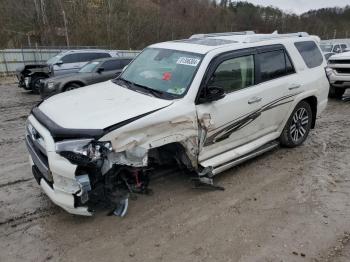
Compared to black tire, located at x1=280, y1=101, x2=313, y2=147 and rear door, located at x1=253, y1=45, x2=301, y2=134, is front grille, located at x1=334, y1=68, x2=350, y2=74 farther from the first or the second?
rear door, located at x1=253, y1=45, x2=301, y2=134

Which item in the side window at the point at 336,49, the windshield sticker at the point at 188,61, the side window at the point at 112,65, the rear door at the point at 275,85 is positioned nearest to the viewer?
the windshield sticker at the point at 188,61

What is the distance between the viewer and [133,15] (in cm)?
3669

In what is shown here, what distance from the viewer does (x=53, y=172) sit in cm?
341

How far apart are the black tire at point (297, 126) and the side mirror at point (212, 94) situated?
6.46ft

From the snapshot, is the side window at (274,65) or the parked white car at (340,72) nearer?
the side window at (274,65)

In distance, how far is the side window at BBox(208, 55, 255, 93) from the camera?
449 centimetres

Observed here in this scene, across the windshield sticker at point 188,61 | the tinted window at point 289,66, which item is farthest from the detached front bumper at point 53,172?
the tinted window at point 289,66

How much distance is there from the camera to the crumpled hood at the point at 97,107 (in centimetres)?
356

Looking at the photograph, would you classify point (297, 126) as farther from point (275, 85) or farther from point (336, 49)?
point (336, 49)

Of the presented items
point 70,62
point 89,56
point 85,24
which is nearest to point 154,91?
point 70,62

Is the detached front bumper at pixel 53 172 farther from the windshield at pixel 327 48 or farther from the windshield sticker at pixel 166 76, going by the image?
the windshield at pixel 327 48

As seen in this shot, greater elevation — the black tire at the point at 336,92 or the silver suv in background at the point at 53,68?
the silver suv in background at the point at 53,68

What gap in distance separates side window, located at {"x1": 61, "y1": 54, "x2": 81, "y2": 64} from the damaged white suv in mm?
10663

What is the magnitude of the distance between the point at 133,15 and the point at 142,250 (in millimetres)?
36227
